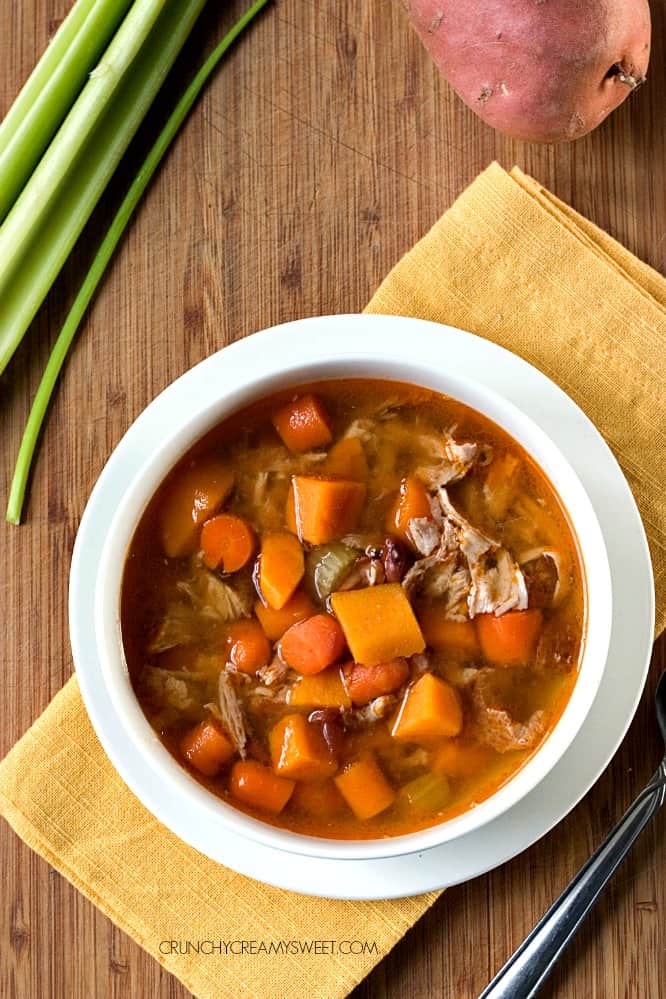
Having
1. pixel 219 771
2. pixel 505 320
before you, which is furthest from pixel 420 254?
→ pixel 219 771

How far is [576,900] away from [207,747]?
957 millimetres

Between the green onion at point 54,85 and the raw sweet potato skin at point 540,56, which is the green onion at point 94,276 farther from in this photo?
the raw sweet potato skin at point 540,56

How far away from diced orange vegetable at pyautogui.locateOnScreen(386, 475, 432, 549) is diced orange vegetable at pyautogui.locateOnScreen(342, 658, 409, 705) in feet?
0.83

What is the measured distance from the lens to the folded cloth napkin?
2318mm

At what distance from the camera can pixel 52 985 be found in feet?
7.95

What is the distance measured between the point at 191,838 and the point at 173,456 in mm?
819

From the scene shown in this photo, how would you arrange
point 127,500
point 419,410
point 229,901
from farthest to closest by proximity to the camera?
point 229,901 < point 419,410 < point 127,500

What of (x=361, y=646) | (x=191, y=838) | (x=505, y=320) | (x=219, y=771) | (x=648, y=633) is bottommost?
(x=191, y=838)

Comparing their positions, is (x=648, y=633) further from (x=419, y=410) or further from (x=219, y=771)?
(x=219, y=771)

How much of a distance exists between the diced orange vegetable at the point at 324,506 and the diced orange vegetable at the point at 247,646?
216 millimetres

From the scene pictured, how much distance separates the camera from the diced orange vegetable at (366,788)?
207cm

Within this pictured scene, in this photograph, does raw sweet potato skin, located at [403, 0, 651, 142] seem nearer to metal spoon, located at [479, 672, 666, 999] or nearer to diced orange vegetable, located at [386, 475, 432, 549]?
diced orange vegetable, located at [386, 475, 432, 549]

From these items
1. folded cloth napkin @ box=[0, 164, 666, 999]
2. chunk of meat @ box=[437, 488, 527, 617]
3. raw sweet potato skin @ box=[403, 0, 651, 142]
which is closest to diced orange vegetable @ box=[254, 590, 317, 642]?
chunk of meat @ box=[437, 488, 527, 617]

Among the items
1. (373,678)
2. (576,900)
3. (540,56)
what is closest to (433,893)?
(576,900)
